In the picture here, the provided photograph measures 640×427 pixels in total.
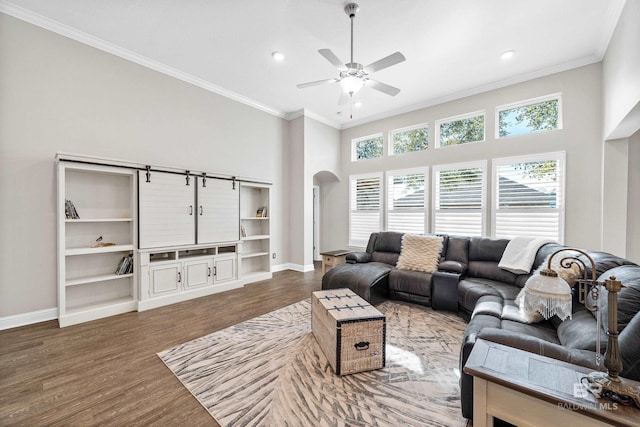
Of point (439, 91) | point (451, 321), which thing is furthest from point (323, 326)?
point (439, 91)

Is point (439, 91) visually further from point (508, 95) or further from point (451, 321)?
point (451, 321)

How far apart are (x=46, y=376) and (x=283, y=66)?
14.9 feet

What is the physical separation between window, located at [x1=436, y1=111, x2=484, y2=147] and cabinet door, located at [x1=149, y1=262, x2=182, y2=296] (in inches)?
213

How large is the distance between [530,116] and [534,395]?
5011 mm

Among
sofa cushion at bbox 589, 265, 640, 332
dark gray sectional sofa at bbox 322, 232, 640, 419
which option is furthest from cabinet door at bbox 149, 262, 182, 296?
sofa cushion at bbox 589, 265, 640, 332

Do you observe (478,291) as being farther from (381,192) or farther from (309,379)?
(381,192)

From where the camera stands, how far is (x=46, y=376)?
2.18 metres

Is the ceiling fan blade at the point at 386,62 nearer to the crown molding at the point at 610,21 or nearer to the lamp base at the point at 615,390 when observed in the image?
the crown molding at the point at 610,21

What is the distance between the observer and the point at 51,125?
330 cm

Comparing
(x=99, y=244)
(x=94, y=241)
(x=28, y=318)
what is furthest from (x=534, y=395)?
(x=28, y=318)

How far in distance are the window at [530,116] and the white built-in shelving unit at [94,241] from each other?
622cm

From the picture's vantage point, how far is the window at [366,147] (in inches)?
252

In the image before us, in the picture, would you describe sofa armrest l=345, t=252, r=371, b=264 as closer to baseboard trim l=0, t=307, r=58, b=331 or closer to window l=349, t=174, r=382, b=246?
window l=349, t=174, r=382, b=246

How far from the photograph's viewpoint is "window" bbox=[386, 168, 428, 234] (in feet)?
18.4
